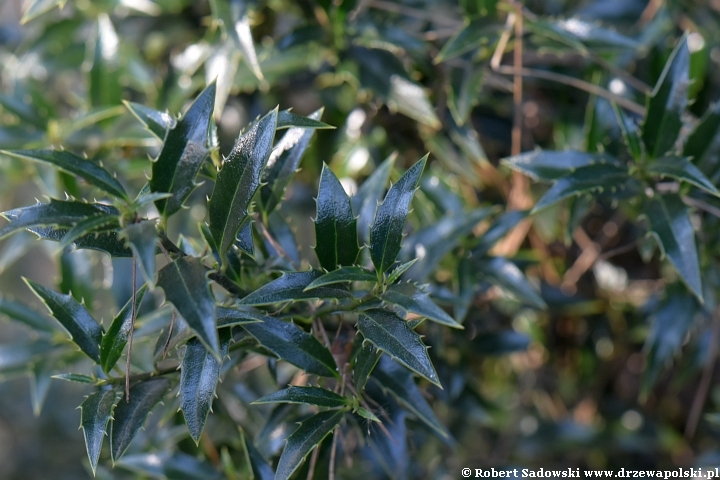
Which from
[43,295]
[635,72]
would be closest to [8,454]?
[43,295]

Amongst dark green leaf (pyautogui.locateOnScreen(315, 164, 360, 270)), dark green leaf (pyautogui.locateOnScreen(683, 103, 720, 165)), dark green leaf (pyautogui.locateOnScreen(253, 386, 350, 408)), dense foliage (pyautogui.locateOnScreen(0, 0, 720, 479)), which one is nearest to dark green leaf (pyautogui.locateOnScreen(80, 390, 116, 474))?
dense foliage (pyautogui.locateOnScreen(0, 0, 720, 479))

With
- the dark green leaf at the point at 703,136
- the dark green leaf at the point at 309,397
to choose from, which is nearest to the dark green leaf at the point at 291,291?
the dark green leaf at the point at 309,397

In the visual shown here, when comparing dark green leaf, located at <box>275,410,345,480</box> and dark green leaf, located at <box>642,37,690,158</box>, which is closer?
dark green leaf, located at <box>275,410,345,480</box>

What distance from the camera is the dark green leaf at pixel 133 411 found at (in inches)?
26.1

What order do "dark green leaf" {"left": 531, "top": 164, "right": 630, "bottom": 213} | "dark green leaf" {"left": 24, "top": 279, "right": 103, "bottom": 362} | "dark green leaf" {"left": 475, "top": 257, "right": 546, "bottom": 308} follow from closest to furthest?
"dark green leaf" {"left": 24, "top": 279, "right": 103, "bottom": 362}
"dark green leaf" {"left": 531, "top": 164, "right": 630, "bottom": 213}
"dark green leaf" {"left": 475, "top": 257, "right": 546, "bottom": 308}

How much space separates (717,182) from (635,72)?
43 centimetres

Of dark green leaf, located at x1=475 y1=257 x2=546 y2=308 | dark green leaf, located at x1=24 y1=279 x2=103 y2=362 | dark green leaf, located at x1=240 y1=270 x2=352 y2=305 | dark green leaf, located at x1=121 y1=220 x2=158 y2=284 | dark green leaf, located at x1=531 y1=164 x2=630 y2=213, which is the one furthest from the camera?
dark green leaf, located at x1=475 y1=257 x2=546 y2=308

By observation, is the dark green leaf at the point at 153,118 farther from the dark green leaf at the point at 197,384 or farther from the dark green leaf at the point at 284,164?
the dark green leaf at the point at 197,384

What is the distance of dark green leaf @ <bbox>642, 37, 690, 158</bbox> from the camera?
87 centimetres

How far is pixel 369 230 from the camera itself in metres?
0.71

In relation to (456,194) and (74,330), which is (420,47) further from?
(74,330)

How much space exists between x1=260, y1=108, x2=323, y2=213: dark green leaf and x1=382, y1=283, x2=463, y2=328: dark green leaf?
0.70ft

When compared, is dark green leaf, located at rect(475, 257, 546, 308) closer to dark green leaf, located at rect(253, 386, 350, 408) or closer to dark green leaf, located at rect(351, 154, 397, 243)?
dark green leaf, located at rect(351, 154, 397, 243)

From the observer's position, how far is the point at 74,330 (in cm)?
74
